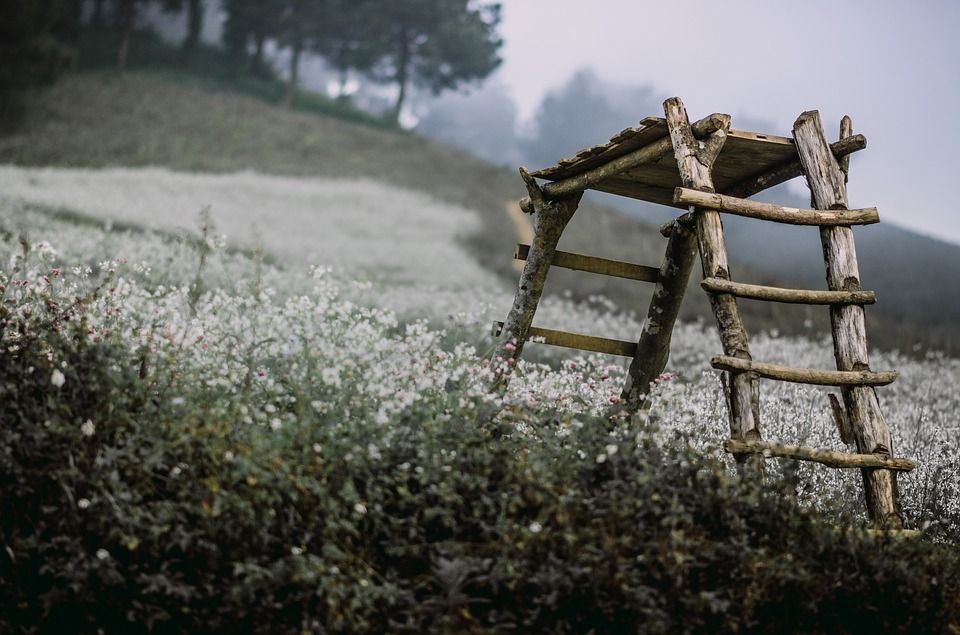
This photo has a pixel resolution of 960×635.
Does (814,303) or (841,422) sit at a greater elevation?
(814,303)

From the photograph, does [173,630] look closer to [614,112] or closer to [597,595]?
[597,595]

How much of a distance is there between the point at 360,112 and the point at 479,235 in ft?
94.0

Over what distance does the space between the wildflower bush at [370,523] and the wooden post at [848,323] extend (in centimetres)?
44

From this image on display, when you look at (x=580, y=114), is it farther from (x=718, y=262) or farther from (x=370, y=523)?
(x=370, y=523)

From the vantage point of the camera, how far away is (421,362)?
4.19 metres

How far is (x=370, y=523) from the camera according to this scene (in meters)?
3.56

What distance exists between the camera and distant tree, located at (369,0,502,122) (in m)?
40.0

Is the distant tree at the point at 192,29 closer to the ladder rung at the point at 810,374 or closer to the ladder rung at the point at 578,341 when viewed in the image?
the ladder rung at the point at 578,341

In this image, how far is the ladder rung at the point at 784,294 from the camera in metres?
4.20

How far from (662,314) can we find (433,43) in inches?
1473

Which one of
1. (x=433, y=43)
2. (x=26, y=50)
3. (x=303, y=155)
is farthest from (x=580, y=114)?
(x=26, y=50)

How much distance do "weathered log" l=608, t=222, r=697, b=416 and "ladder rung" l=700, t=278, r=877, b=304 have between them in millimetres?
1520

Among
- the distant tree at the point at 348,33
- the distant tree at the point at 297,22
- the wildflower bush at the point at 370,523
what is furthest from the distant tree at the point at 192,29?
the wildflower bush at the point at 370,523

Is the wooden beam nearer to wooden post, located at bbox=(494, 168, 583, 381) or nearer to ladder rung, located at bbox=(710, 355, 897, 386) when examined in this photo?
wooden post, located at bbox=(494, 168, 583, 381)
